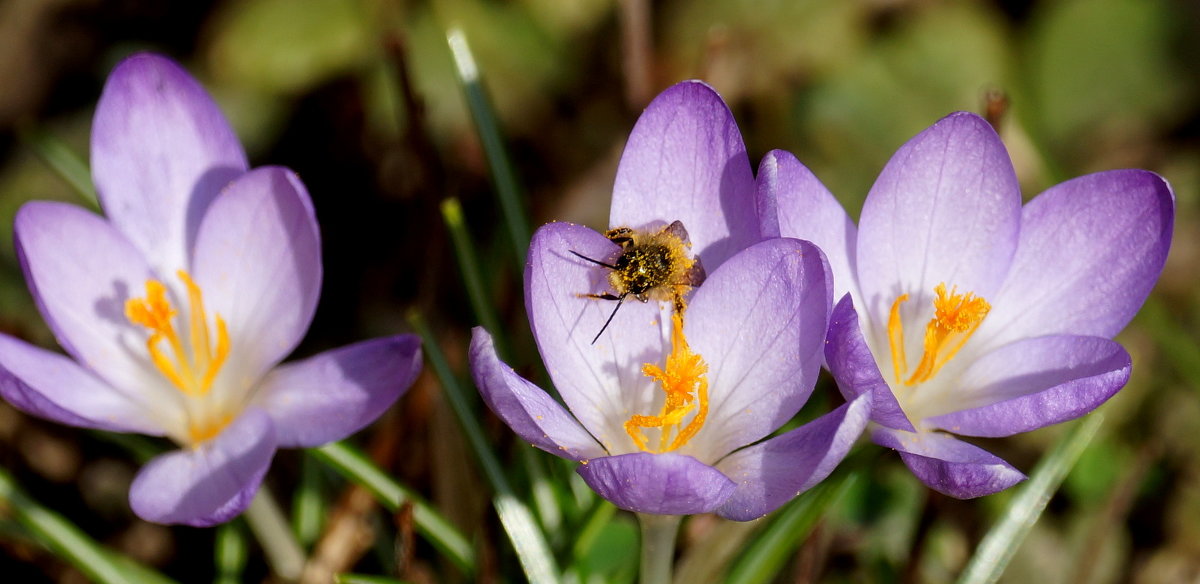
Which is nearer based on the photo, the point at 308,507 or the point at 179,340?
the point at 179,340

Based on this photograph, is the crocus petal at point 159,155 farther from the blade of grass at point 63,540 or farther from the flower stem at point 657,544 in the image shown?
the flower stem at point 657,544

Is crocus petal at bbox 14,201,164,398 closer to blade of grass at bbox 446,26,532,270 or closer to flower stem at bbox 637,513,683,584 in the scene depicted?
blade of grass at bbox 446,26,532,270

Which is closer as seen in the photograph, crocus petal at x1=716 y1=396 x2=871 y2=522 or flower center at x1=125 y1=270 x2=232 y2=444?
crocus petal at x1=716 y1=396 x2=871 y2=522

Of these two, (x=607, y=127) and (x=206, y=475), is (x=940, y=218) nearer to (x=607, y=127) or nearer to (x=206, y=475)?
(x=206, y=475)

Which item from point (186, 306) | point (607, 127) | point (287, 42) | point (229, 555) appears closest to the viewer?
point (186, 306)

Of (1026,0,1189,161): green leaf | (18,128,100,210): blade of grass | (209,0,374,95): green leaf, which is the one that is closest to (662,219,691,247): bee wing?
(18,128,100,210): blade of grass

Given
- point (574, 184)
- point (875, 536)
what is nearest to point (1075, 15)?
point (574, 184)

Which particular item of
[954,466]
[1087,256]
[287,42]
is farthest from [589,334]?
[287,42]

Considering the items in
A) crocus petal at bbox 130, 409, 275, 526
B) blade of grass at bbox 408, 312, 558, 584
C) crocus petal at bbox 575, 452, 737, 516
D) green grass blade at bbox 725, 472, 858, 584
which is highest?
crocus petal at bbox 130, 409, 275, 526
